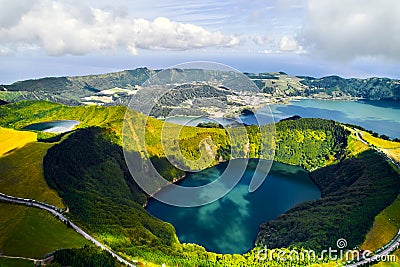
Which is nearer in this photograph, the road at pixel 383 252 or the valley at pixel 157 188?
the road at pixel 383 252

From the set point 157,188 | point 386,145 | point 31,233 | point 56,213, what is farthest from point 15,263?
point 386,145

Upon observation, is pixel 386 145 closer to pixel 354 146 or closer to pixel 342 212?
pixel 354 146

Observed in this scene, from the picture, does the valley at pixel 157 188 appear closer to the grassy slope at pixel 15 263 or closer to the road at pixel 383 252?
the road at pixel 383 252

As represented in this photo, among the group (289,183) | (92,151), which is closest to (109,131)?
(92,151)

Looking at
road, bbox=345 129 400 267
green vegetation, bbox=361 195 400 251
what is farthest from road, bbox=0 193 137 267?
green vegetation, bbox=361 195 400 251

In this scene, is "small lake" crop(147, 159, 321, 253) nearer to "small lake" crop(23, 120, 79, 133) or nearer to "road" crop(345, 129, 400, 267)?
"road" crop(345, 129, 400, 267)

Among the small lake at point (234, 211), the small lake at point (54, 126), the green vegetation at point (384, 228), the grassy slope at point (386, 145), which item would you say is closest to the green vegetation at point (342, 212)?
the green vegetation at point (384, 228)

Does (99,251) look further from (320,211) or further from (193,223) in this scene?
(320,211)
